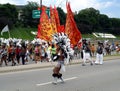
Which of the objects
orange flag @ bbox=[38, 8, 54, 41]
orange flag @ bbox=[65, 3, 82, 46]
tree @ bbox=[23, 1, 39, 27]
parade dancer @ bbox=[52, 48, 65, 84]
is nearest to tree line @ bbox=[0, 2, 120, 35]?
tree @ bbox=[23, 1, 39, 27]

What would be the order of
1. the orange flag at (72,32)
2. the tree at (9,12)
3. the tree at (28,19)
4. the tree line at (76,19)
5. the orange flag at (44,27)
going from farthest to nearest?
the tree at (28,19), the tree line at (76,19), the tree at (9,12), the orange flag at (44,27), the orange flag at (72,32)

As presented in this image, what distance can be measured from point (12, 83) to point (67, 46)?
300cm

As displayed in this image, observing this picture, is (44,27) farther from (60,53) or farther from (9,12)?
(9,12)

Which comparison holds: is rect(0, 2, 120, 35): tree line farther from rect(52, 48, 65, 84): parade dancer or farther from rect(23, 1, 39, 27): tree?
rect(52, 48, 65, 84): parade dancer

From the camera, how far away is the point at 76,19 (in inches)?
4766

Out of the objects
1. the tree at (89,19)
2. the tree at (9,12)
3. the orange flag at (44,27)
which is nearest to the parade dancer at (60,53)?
the orange flag at (44,27)

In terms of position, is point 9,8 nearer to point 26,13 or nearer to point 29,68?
point 26,13

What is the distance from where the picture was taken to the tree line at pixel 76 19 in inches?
3825

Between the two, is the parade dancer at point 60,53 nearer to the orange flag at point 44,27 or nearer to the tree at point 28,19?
the orange flag at point 44,27

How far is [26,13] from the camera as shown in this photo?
346 feet

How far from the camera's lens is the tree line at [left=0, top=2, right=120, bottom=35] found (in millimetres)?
97150

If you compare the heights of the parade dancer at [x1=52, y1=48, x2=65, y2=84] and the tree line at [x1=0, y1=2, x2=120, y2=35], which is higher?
the tree line at [x1=0, y1=2, x2=120, y2=35]

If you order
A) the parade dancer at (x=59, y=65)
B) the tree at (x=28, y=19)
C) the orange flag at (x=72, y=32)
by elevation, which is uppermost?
the tree at (x=28, y=19)

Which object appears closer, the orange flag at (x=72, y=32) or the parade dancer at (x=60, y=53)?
the parade dancer at (x=60, y=53)
